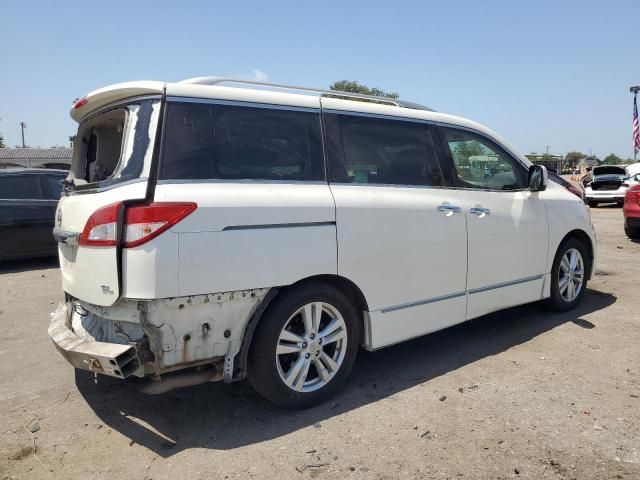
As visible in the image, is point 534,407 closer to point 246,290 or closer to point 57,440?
point 246,290

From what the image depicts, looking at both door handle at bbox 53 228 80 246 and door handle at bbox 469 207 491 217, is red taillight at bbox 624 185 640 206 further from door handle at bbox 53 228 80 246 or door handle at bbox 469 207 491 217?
door handle at bbox 53 228 80 246

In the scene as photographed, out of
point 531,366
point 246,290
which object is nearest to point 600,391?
point 531,366

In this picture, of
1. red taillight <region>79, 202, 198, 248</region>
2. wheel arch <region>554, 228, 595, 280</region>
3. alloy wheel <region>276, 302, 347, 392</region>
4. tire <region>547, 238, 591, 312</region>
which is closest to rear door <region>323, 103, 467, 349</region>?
alloy wheel <region>276, 302, 347, 392</region>

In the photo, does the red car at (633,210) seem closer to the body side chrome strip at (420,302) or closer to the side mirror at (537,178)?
the side mirror at (537,178)

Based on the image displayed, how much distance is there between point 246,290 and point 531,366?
8.08ft

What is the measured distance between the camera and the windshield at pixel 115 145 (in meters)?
2.94

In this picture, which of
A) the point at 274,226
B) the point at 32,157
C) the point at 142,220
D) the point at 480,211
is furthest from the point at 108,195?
the point at 32,157

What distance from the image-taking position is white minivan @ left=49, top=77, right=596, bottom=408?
2844 mm

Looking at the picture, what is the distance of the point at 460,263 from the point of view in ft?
13.6

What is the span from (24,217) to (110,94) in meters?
6.20

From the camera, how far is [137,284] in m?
2.77

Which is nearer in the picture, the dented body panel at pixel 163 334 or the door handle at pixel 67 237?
the dented body panel at pixel 163 334

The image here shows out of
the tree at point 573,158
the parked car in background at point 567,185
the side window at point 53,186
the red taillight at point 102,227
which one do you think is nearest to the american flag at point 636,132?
the tree at point 573,158

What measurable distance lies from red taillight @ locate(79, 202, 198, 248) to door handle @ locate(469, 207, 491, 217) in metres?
2.44
